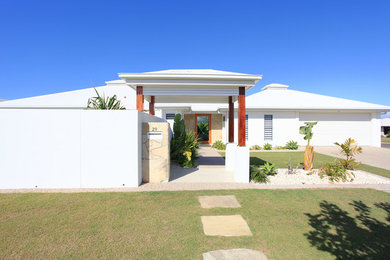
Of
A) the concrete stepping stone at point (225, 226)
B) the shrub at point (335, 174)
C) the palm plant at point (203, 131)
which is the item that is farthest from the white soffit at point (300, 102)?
the concrete stepping stone at point (225, 226)

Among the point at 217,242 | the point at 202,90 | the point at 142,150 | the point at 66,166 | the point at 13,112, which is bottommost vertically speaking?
the point at 217,242

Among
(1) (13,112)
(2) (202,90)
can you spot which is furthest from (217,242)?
(1) (13,112)

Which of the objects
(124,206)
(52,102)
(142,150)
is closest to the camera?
(124,206)

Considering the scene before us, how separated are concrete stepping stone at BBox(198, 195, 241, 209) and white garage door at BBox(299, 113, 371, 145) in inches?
531

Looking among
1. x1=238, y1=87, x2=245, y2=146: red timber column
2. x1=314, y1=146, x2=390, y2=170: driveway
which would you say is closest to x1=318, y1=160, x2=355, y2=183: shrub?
x1=238, y1=87, x2=245, y2=146: red timber column

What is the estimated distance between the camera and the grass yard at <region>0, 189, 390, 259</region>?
265cm

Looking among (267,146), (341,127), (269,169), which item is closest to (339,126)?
(341,127)

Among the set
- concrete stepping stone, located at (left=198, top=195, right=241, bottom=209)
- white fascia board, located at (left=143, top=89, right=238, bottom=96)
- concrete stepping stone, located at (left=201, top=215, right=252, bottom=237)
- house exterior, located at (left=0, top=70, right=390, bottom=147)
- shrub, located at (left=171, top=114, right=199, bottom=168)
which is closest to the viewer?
concrete stepping stone, located at (left=201, top=215, right=252, bottom=237)

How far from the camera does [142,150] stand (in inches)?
228

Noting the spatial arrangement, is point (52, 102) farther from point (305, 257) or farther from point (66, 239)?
point (305, 257)

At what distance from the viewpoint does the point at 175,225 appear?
336 cm

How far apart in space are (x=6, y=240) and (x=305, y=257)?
14.3ft

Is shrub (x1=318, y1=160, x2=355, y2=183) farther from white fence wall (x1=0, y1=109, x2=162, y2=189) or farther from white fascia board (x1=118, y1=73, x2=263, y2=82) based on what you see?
white fence wall (x1=0, y1=109, x2=162, y2=189)

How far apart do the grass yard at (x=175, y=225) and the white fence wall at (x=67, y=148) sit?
0.62 m
